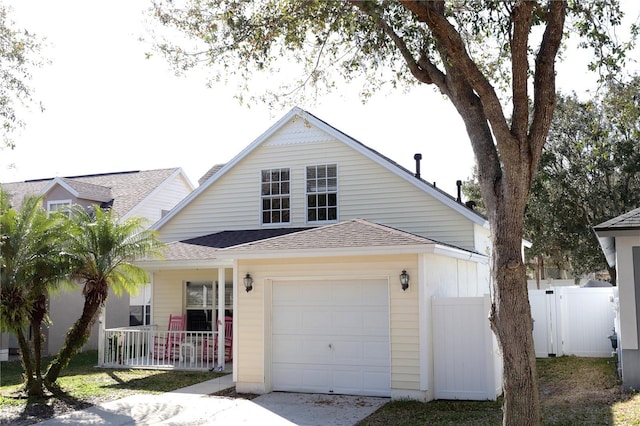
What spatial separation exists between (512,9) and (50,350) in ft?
58.9

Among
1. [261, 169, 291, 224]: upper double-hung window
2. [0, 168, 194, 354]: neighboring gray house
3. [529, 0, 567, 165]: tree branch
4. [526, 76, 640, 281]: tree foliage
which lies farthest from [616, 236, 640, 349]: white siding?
[526, 76, 640, 281]: tree foliage

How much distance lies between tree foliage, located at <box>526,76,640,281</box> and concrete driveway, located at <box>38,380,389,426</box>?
64.2 feet

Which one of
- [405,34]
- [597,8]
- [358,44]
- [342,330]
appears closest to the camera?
[597,8]

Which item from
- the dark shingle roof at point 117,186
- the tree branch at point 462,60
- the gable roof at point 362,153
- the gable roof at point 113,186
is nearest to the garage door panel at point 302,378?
the gable roof at point 362,153

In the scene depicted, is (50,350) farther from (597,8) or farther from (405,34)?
(597,8)

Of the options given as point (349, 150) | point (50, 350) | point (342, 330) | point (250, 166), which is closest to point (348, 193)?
point (349, 150)

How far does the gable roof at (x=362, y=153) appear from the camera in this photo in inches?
642

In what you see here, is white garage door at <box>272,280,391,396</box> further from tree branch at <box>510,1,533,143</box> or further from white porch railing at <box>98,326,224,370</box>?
tree branch at <box>510,1,533,143</box>

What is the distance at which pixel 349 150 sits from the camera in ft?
58.9

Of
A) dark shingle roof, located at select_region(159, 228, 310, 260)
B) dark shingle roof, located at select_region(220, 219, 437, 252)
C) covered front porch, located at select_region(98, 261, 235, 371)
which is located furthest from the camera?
covered front porch, located at select_region(98, 261, 235, 371)

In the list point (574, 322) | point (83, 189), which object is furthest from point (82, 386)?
point (574, 322)

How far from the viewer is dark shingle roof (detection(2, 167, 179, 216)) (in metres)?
25.2

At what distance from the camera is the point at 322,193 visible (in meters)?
18.2

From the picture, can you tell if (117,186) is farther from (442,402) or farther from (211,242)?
(442,402)
